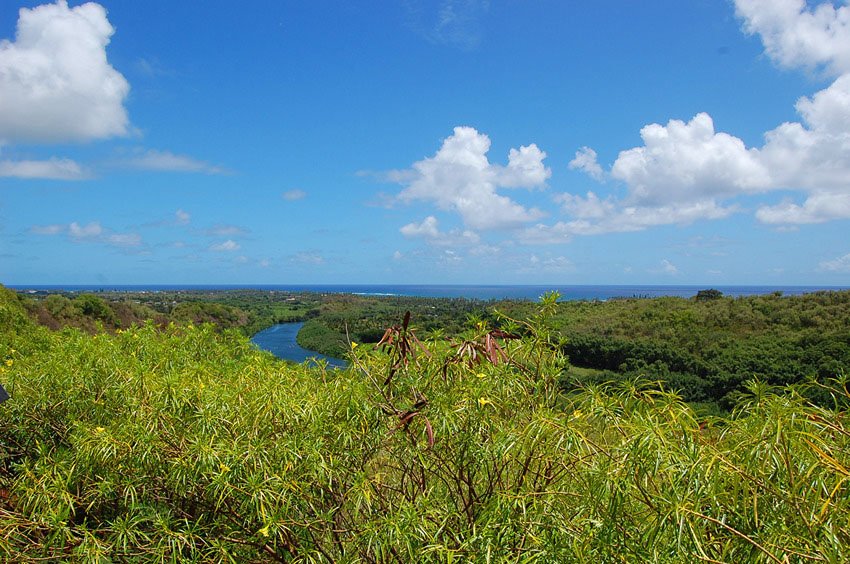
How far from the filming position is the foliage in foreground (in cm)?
156

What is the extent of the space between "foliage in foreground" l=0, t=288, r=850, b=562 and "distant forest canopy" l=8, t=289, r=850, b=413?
34 centimetres

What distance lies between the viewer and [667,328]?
2191 centimetres

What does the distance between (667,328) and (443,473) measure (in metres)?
21.8

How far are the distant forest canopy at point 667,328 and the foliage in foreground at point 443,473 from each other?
34cm

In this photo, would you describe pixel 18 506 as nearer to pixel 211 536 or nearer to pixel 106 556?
pixel 106 556

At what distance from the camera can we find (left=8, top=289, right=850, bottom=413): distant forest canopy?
8.89 meters

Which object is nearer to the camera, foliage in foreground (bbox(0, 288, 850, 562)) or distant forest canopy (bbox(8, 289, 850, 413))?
foliage in foreground (bbox(0, 288, 850, 562))

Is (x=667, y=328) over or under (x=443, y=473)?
under

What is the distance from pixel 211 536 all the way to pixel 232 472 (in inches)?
16.3

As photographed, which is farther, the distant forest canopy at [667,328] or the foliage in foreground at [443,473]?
the distant forest canopy at [667,328]

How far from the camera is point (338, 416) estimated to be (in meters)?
2.38

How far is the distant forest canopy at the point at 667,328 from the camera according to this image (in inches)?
350

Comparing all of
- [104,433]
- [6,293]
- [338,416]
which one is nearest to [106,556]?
[104,433]

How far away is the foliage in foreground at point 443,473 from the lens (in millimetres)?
1562
